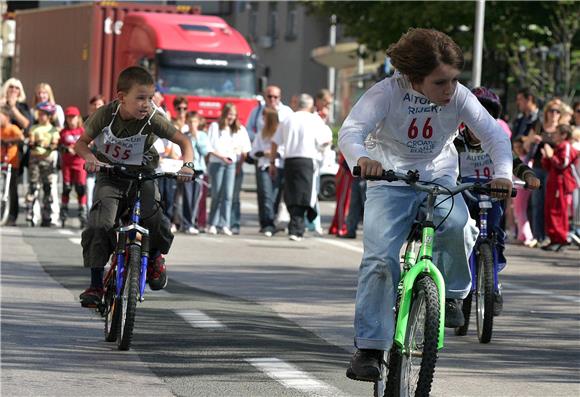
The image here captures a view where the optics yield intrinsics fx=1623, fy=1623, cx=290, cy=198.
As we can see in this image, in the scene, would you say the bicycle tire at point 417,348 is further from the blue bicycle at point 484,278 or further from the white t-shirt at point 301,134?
the white t-shirt at point 301,134

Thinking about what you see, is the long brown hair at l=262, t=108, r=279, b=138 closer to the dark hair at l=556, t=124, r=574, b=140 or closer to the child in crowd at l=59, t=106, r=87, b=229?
the child in crowd at l=59, t=106, r=87, b=229

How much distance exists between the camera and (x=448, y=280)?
752 centimetres

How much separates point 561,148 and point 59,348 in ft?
37.2

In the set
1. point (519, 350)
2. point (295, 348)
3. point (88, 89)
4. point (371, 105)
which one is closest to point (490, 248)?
point (519, 350)

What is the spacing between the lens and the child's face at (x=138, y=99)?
10.0 metres

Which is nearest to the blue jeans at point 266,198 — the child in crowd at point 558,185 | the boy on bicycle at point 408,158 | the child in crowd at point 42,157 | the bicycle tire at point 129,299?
the child in crowd at point 42,157

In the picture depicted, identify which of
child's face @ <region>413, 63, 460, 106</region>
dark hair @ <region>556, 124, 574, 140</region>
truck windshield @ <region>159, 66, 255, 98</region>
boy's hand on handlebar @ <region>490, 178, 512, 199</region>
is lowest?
truck windshield @ <region>159, 66, 255, 98</region>

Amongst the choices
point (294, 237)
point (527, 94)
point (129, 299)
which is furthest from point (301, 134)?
point (129, 299)

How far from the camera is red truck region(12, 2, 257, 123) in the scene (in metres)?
32.6

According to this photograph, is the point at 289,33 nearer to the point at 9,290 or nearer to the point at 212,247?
the point at 212,247

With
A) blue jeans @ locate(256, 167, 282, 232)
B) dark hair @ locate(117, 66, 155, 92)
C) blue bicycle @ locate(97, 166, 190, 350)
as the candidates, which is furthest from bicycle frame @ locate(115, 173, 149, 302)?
blue jeans @ locate(256, 167, 282, 232)

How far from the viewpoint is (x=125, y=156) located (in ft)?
33.7

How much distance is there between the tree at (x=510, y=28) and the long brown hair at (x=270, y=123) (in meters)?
12.1

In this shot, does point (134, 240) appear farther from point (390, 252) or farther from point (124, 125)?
point (390, 252)
